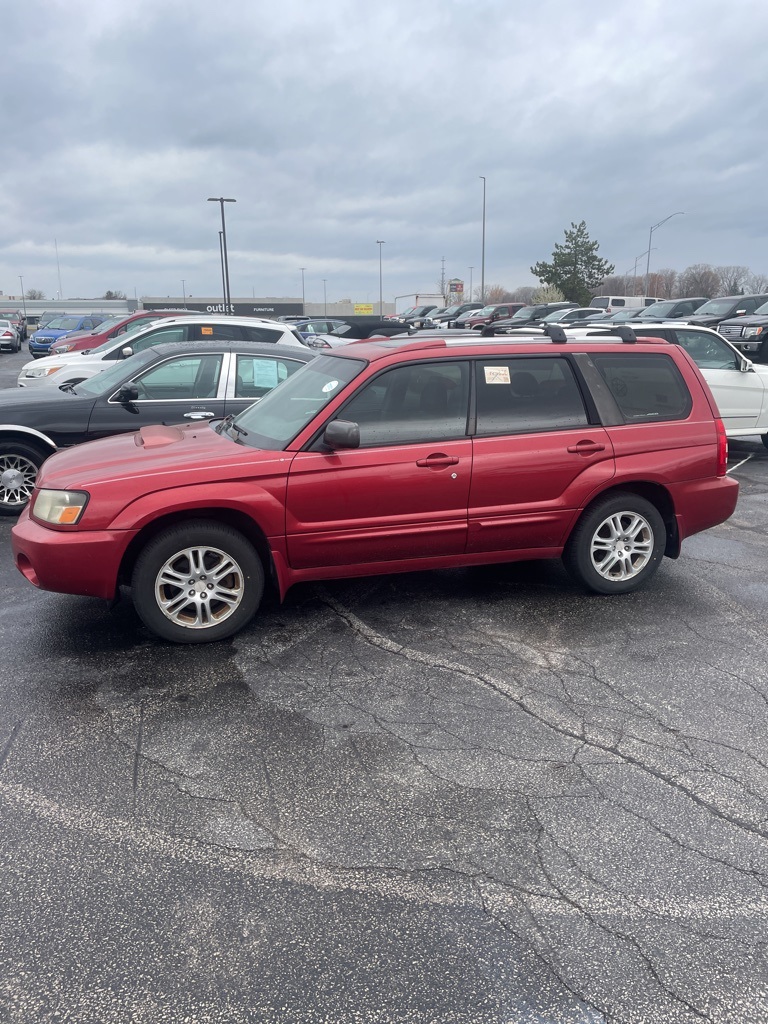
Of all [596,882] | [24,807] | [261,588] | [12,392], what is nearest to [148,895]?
[24,807]

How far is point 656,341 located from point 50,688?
459 cm

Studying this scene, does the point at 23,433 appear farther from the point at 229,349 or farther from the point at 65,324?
the point at 65,324

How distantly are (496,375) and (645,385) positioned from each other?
45.5 inches

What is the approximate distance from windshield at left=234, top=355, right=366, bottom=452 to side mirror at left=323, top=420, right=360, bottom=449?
1.02ft

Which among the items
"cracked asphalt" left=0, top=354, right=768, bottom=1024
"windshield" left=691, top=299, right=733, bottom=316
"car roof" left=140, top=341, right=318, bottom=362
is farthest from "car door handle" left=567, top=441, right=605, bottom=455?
"windshield" left=691, top=299, right=733, bottom=316

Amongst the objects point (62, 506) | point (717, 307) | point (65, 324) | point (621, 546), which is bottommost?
point (621, 546)

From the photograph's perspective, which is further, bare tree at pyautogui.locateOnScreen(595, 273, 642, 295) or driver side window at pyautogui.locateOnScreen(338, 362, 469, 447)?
bare tree at pyautogui.locateOnScreen(595, 273, 642, 295)

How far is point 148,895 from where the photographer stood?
281 cm

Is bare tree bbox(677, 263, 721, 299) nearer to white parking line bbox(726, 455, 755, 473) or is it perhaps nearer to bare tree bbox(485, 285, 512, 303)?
bare tree bbox(485, 285, 512, 303)

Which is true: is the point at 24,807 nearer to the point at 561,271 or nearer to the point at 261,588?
the point at 261,588

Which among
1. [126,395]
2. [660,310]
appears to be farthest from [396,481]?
[660,310]

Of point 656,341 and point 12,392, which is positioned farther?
point 12,392

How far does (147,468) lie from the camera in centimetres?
477

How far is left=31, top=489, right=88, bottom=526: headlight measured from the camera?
462cm
